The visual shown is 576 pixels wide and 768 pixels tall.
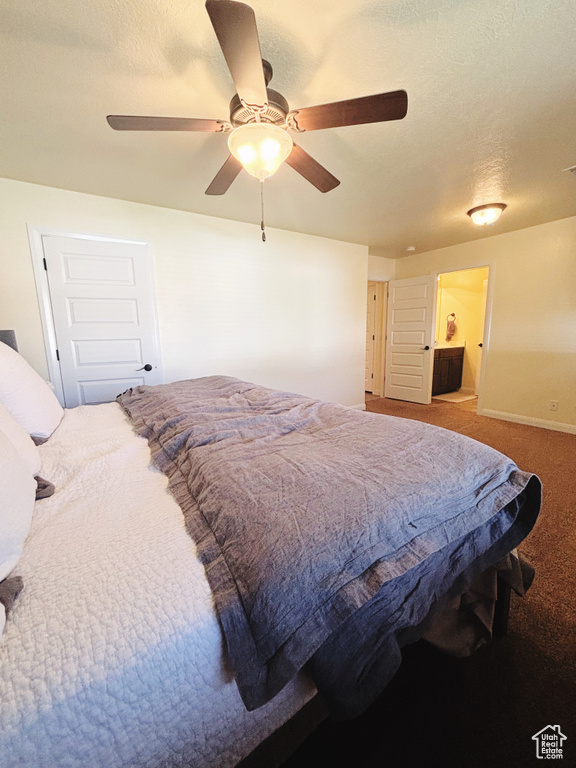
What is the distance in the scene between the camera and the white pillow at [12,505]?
0.61 metres

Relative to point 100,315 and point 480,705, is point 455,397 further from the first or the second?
point 100,315

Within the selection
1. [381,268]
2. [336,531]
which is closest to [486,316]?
[381,268]

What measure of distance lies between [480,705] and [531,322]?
4092mm

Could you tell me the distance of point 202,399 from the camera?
5.78 ft

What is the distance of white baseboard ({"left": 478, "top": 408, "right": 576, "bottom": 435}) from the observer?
137 inches

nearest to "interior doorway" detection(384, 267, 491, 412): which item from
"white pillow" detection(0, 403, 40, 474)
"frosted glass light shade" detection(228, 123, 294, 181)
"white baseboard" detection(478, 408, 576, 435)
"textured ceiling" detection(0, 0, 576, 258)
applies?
"white baseboard" detection(478, 408, 576, 435)

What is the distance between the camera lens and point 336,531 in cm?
68

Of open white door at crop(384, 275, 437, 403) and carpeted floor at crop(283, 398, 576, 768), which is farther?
open white door at crop(384, 275, 437, 403)

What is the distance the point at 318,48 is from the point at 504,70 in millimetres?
923

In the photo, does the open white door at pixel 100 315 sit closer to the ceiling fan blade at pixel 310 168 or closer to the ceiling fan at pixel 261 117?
the ceiling fan at pixel 261 117

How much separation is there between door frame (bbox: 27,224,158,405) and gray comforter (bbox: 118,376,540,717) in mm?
2017

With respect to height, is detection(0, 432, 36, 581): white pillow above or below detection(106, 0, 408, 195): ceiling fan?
below

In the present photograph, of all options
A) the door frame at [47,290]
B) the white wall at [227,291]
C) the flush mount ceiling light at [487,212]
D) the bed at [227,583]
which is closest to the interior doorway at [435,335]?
the white wall at [227,291]

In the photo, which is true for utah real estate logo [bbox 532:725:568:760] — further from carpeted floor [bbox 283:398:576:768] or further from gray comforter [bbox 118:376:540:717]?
gray comforter [bbox 118:376:540:717]
